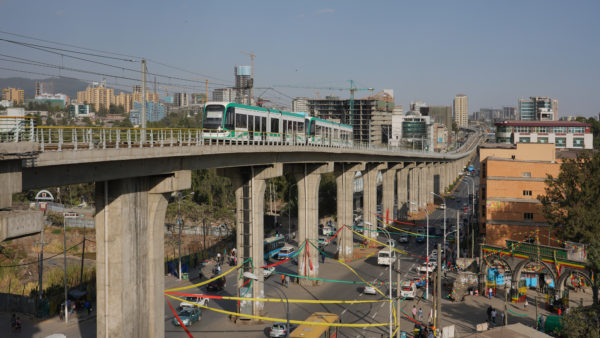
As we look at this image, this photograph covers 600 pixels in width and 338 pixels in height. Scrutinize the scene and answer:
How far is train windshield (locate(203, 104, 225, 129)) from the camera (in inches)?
1646

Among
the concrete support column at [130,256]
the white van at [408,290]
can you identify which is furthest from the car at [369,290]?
the concrete support column at [130,256]

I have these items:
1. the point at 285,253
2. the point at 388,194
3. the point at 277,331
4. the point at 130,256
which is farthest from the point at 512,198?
the point at 130,256

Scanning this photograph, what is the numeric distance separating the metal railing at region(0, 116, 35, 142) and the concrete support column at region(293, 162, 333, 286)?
35.4m

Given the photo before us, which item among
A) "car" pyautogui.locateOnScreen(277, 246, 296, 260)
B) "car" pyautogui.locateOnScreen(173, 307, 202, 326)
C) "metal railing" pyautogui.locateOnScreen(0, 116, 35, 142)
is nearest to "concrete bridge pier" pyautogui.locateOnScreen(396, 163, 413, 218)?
"car" pyautogui.locateOnScreen(277, 246, 296, 260)

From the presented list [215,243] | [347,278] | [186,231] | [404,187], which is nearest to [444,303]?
[347,278]

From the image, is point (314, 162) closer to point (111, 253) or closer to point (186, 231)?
point (111, 253)

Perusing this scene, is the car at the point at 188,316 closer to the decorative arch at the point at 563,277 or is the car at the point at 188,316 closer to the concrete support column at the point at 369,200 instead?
the decorative arch at the point at 563,277

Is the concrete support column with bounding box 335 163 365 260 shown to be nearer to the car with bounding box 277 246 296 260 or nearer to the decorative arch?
the car with bounding box 277 246 296 260

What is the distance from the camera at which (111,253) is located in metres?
27.5

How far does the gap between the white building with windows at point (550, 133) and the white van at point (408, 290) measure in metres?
107

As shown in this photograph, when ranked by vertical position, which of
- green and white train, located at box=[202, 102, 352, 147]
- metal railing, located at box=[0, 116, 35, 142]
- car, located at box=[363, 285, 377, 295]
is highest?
green and white train, located at box=[202, 102, 352, 147]

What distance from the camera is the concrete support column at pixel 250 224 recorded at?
43031mm

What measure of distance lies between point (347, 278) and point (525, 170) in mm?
25025

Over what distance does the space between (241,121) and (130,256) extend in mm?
17707
